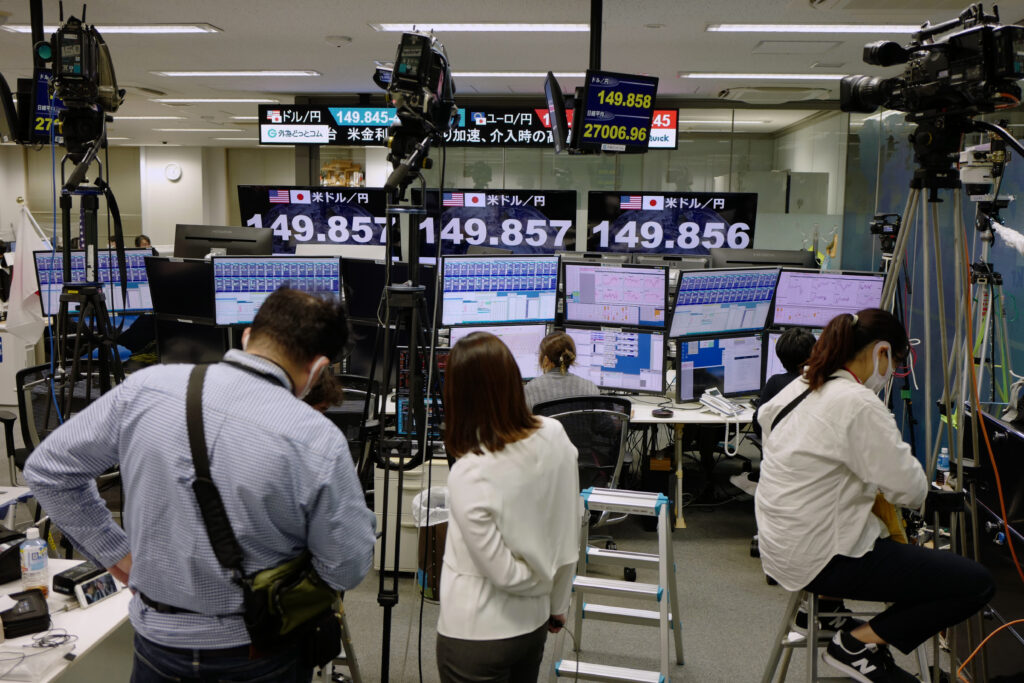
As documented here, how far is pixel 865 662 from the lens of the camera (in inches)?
94.3

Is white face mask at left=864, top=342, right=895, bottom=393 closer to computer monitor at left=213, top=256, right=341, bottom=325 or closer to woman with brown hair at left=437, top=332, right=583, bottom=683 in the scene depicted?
woman with brown hair at left=437, top=332, right=583, bottom=683

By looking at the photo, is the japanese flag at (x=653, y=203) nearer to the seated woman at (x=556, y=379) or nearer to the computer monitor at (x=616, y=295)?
the computer monitor at (x=616, y=295)

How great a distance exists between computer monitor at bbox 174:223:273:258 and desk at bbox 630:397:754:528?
2413 mm

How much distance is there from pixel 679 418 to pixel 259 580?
9.80 ft

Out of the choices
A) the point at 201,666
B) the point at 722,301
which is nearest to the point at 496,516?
the point at 201,666

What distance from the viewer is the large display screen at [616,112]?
5410mm

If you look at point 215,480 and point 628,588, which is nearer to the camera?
point 215,480

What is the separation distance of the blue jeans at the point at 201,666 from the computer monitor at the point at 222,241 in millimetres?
3784

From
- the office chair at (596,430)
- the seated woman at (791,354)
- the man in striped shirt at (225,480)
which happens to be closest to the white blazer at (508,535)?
the man in striped shirt at (225,480)

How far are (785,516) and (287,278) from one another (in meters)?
2.90

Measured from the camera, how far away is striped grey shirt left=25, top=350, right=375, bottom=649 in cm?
143

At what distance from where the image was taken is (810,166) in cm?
925

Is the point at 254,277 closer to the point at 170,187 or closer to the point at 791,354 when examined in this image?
the point at 791,354

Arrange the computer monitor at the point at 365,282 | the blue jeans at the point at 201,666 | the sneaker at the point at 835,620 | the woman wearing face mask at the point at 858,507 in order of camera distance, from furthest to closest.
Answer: the computer monitor at the point at 365,282 < the sneaker at the point at 835,620 < the woman wearing face mask at the point at 858,507 < the blue jeans at the point at 201,666
